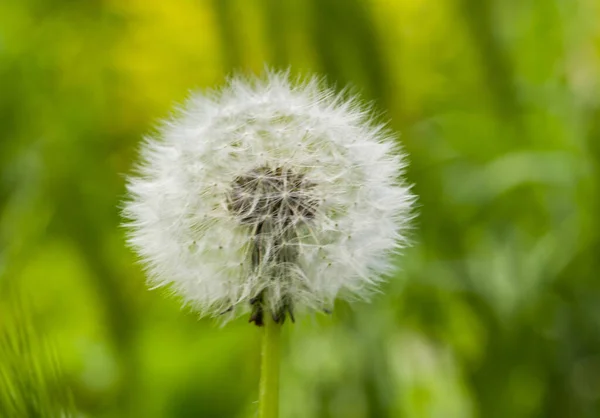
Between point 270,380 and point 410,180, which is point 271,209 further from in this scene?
point 410,180

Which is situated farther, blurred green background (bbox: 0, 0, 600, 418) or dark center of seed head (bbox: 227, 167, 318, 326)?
blurred green background (bbox: 0, 0, 600, 418)

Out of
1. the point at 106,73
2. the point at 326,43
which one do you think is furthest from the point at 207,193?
the point at 106,73

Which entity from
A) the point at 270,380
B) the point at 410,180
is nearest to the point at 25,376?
the point at 270,380

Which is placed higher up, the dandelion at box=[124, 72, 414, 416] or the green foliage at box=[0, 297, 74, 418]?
the dandelion at box=[124, 72, 414, 416]

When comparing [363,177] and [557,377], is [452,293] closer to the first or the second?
[557,377]

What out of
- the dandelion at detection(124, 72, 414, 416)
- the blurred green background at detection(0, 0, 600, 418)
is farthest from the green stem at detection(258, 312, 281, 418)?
the blurred green background at detection(0, 0, 600, 418)

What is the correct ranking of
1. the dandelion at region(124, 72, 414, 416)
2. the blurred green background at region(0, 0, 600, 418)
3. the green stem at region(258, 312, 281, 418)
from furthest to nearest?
the blurred green background at region(0, 0, 600, 418), the dandelion at region(124, 72, 414, 416), the green stem at region(258, 312, 281, 418)

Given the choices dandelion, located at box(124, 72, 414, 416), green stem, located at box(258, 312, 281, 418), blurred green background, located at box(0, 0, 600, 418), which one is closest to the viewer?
green stem, located at box(258, 312, 281, 418)

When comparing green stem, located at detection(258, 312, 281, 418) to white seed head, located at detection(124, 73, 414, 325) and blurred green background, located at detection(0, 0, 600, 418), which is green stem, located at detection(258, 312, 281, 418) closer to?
white seed head, located at detection(124, 73, 414, 325)

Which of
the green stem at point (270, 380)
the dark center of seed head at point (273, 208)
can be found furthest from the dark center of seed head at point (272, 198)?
the green stem at point (270, 380)
